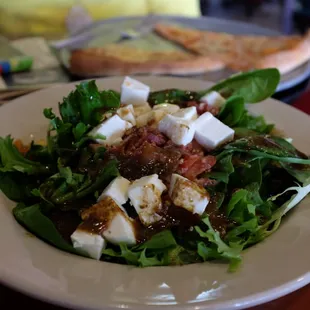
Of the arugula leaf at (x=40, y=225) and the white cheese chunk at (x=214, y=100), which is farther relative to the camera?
the white cheese chunk at (x=214, y=100)

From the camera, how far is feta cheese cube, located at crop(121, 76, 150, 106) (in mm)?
1454

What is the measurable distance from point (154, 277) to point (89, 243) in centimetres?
16

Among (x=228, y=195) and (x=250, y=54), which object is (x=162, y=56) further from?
(x=228, y=195)

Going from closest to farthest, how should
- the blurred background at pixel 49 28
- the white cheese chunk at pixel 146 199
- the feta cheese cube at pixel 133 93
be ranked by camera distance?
the white cheese chunk at pixel 146 199 → the feta cheese cube at pixel 133 93 → the blurred background at pixel 49 28

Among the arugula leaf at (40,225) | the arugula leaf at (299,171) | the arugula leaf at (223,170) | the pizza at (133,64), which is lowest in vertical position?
the pizza at (133,64)

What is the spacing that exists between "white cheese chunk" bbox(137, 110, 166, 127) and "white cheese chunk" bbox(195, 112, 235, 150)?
0.10m

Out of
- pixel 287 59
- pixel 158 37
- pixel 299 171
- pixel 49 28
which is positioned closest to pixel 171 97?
pixel 299 171

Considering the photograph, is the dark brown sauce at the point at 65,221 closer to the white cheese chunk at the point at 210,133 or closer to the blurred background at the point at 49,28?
the white cheese chunk at the point at 210,133

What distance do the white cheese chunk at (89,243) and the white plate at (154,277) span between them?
0.08ft

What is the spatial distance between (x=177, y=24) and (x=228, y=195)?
76.5 inches

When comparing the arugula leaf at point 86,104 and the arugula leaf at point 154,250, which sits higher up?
the arugula leaf at point 86,104

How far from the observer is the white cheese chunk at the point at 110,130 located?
4.22 feet

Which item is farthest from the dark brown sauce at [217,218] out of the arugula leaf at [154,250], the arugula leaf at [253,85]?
the arugula leaf at [253,85]

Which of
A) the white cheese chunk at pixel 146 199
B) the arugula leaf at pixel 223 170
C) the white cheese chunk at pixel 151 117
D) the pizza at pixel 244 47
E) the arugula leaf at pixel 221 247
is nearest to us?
the arugula leaf at pixel 221 247
